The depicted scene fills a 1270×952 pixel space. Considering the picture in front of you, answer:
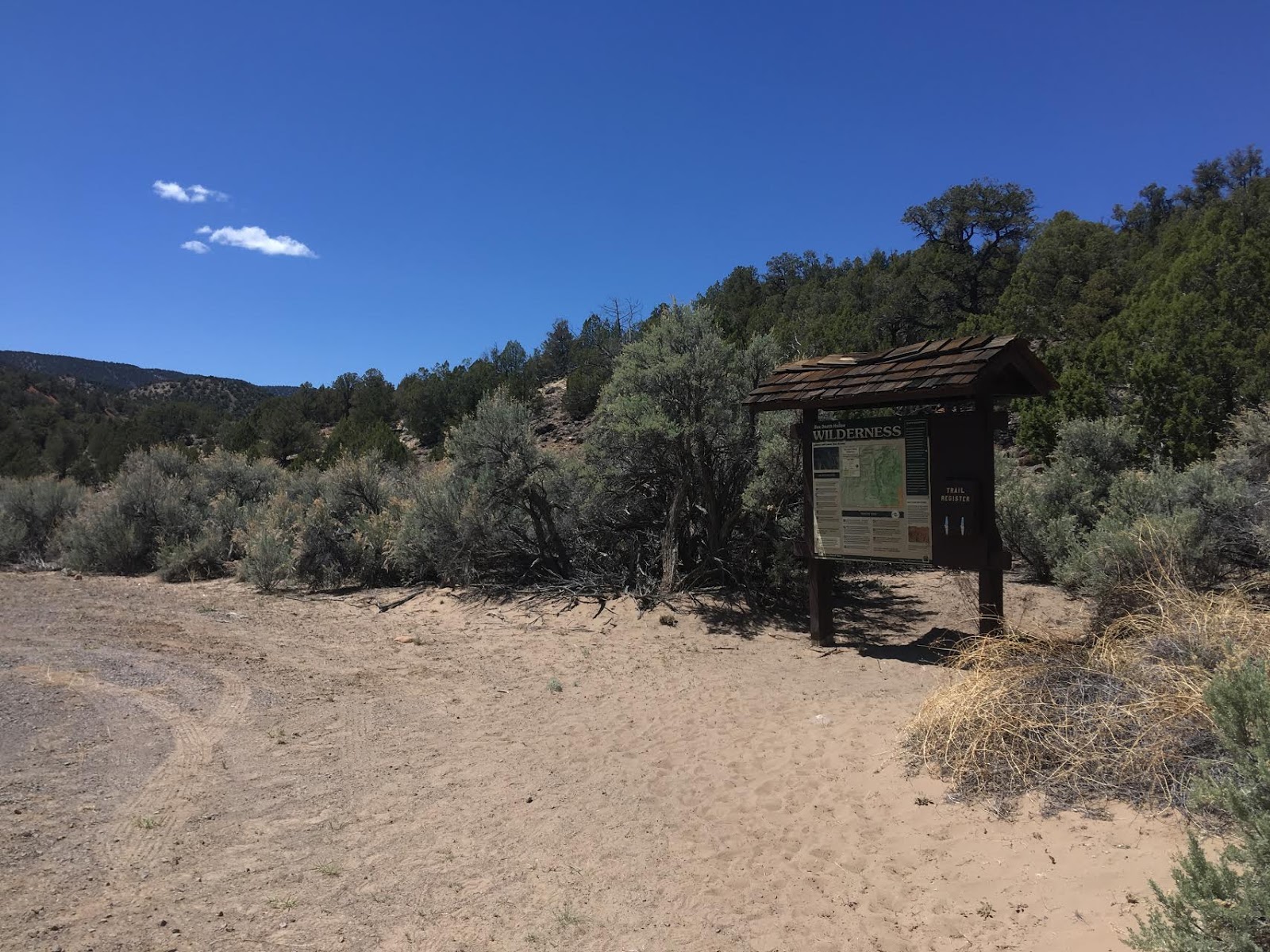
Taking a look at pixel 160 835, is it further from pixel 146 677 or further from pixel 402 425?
pixel 402 425

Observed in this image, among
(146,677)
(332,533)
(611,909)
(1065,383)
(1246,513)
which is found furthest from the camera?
(1065,383)

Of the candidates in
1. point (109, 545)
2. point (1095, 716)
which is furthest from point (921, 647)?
point (109, 545)

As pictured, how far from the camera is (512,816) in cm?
459

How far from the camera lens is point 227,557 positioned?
1508 centimetres

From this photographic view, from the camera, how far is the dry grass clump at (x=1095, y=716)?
12.3 ft

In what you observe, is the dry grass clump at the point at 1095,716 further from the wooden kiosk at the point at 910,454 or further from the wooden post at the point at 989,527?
the wooden kiosk at the point at 910,454

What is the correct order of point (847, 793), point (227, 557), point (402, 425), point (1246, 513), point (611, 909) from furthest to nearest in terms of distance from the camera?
point (402, 425) < point (227, 557) < point (1246, 513) < point (847, 793) < point (611, 909)

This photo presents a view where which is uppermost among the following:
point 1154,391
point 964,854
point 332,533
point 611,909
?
point 1154,391

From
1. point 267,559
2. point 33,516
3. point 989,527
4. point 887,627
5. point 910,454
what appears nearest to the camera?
point 989,527

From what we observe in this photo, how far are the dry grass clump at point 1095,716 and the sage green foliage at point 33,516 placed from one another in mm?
19343

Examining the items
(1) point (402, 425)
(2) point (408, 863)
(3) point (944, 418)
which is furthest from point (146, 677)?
(1) point (402, 425)

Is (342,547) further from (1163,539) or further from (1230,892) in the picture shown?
(1230,892)

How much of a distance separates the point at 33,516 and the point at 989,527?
68.6 ft

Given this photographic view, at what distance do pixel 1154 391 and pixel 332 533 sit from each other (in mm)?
15713
